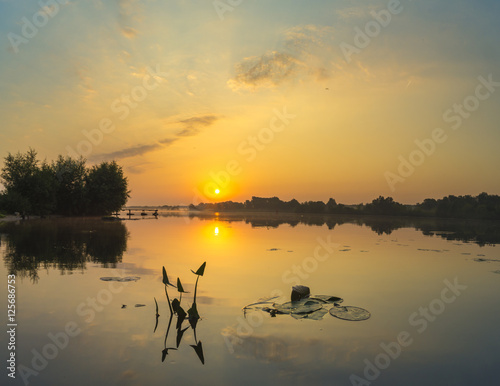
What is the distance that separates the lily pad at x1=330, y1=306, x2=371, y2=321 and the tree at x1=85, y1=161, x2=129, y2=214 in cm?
8589

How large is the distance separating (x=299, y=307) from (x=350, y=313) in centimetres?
148

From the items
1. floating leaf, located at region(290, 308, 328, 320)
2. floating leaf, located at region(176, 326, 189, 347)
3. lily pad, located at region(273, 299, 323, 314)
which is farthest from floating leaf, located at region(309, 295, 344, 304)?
floating leaf, located at region(176, 326, 189, 347)

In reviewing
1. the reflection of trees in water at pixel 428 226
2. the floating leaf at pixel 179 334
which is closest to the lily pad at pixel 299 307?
the floating leaf at pixel 179 334

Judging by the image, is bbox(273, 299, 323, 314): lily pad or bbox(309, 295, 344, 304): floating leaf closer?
bbox(273, 299, 323, 314): lily pad

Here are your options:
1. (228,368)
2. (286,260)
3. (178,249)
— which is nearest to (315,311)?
(228,368)

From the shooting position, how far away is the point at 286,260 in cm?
1936

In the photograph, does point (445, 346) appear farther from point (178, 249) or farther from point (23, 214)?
point (23, 214)

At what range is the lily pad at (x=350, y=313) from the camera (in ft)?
30.6

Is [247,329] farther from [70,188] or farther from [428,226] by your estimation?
[70,188]

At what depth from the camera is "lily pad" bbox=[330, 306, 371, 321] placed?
9.34m

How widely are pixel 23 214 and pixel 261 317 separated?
70192 millimetres

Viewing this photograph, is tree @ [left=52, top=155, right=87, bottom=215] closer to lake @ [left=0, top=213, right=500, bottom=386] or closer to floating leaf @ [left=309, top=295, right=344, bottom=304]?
lake @ [left=0, top=213, right=500, bottom=386]

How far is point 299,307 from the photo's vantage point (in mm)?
9953

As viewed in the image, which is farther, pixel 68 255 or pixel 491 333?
pixel 68 255
